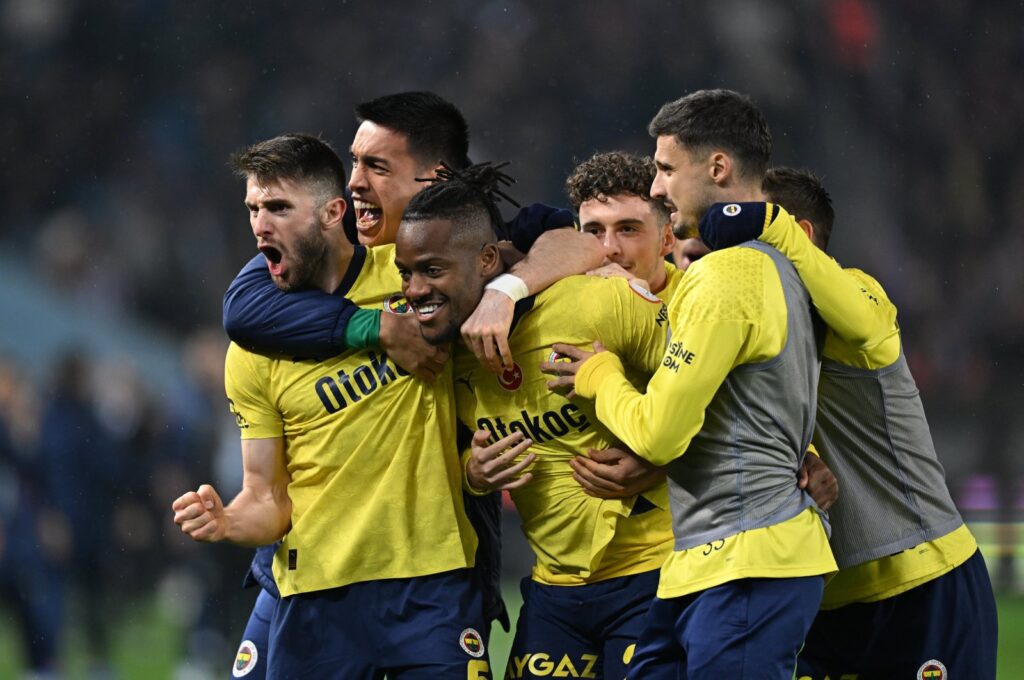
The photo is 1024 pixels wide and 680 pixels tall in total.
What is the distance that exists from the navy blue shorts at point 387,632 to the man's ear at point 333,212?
859 millimetres

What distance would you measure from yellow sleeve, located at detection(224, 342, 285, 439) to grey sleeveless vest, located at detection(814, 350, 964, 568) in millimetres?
1306

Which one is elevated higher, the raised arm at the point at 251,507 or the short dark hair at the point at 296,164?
the short dark hair at the point at 296,164

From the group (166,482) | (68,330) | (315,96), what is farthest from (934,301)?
(68,330)

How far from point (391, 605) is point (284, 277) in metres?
0.82

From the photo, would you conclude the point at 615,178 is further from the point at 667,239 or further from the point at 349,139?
the point at 349,139

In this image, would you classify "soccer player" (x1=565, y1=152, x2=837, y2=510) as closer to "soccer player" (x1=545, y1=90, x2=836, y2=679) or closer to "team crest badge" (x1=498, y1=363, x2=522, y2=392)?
"team crest badge" (x1=498, y1=363, x2=522, y2=392)

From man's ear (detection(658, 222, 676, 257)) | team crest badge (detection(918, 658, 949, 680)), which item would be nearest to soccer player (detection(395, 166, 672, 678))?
man's ear (detection(658, 222, 676, 257))

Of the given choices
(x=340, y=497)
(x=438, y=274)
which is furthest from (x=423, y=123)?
(x=340, y=497)

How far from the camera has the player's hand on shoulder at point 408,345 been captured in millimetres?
2855

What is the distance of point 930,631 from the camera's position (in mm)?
2930

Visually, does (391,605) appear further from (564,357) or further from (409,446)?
(564,357)

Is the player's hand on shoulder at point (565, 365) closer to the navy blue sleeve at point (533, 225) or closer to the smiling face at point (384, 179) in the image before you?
the navy blue sleeve at point (533, 225)

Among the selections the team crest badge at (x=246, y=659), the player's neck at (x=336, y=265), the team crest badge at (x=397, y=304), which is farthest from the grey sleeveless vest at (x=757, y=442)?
the team crest badge at (x=246, y=659)

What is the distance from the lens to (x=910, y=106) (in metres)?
7.96
